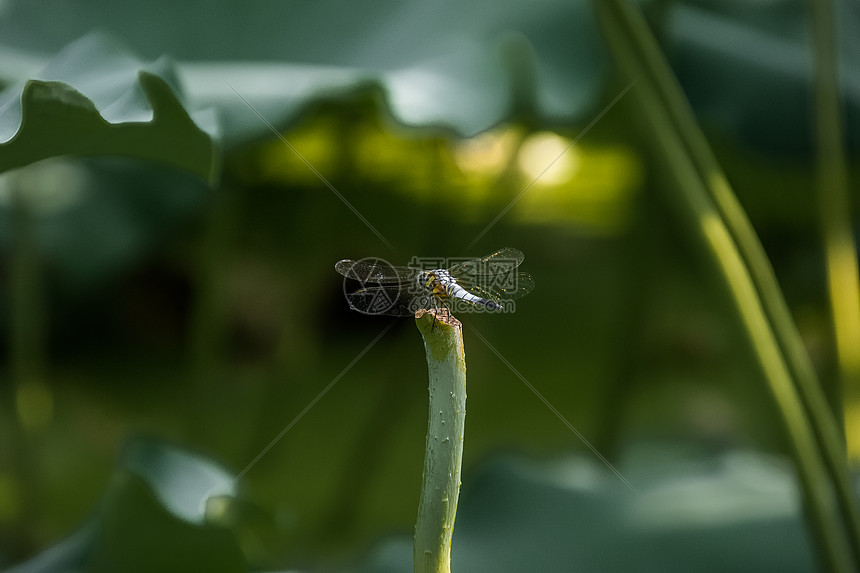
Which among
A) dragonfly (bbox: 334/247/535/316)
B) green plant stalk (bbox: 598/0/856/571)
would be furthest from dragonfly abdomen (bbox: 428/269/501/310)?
green plant stalk (bbox: 598/0/856/571)

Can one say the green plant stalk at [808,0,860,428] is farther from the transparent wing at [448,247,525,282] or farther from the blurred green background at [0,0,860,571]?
the transparent wing at [448,247,525,282]

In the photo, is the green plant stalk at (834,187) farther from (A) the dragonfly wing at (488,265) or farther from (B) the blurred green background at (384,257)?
(A) the dragonfly wing at (488,265)

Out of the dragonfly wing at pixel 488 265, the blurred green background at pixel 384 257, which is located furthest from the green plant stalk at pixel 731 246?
the dragonfly wing at pixel 488 265

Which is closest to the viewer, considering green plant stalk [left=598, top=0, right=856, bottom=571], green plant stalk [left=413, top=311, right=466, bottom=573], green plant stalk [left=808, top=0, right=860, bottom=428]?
green plant stalk [left=413, top=311, right=466, bottom=573]

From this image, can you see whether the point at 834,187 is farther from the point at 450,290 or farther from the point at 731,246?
the point at 450,290

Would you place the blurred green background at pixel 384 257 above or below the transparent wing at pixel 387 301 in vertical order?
above

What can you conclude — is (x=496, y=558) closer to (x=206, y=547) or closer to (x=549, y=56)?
(x=206, y=547)
